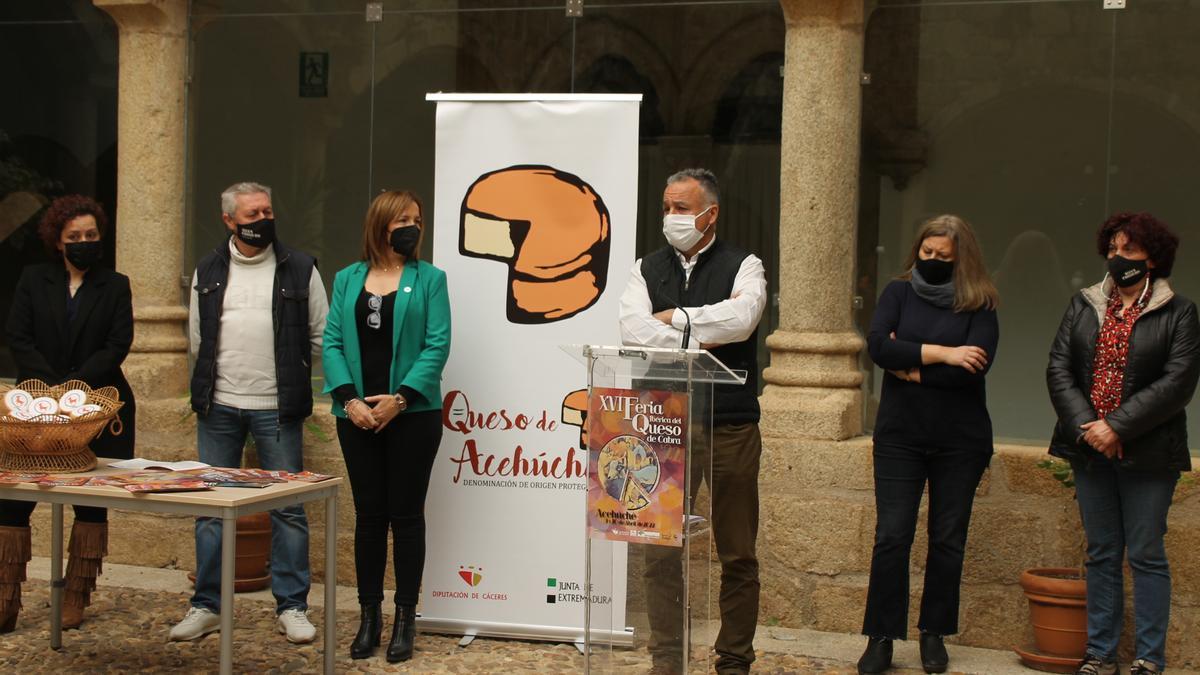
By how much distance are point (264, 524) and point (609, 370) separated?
280cm

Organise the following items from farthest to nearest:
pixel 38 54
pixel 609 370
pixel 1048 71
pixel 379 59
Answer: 1. pixel 38 54
2. pixel 379 59
3. pixel 1048 71
4. pixel 609 370

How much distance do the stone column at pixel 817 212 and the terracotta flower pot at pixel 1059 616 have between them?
1.02 m

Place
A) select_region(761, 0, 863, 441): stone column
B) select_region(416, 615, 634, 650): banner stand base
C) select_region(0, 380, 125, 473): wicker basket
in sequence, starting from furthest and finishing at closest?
select_region(761, 0, 863, 441): stone column, select_region(416, 615, 634, 650): banner stand base, select_region(0, 380, 125, 473): wicker basket

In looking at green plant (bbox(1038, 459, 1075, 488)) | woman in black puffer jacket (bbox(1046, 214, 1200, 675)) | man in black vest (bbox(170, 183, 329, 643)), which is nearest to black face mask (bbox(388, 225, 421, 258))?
man in black vest (bbox(170, 183, 329, 643))

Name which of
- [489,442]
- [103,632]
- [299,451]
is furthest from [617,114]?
[103,632]

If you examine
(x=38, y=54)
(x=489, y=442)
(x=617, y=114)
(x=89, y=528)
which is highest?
(x=38, y=54)

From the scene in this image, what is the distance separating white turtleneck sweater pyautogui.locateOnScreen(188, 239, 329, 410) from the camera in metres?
5.81

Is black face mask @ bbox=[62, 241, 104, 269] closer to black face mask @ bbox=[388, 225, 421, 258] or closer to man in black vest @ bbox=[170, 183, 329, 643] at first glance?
man in black vest @ bbox=[170, 183, 329, 643]

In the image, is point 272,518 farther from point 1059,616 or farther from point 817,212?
point 1059,616

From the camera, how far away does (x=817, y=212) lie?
6223mm

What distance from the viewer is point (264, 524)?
21.7ft

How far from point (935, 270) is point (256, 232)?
256 centimetres

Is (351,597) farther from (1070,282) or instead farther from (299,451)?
(1070,282)

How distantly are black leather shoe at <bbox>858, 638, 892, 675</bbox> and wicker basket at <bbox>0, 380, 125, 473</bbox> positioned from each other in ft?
9.23
